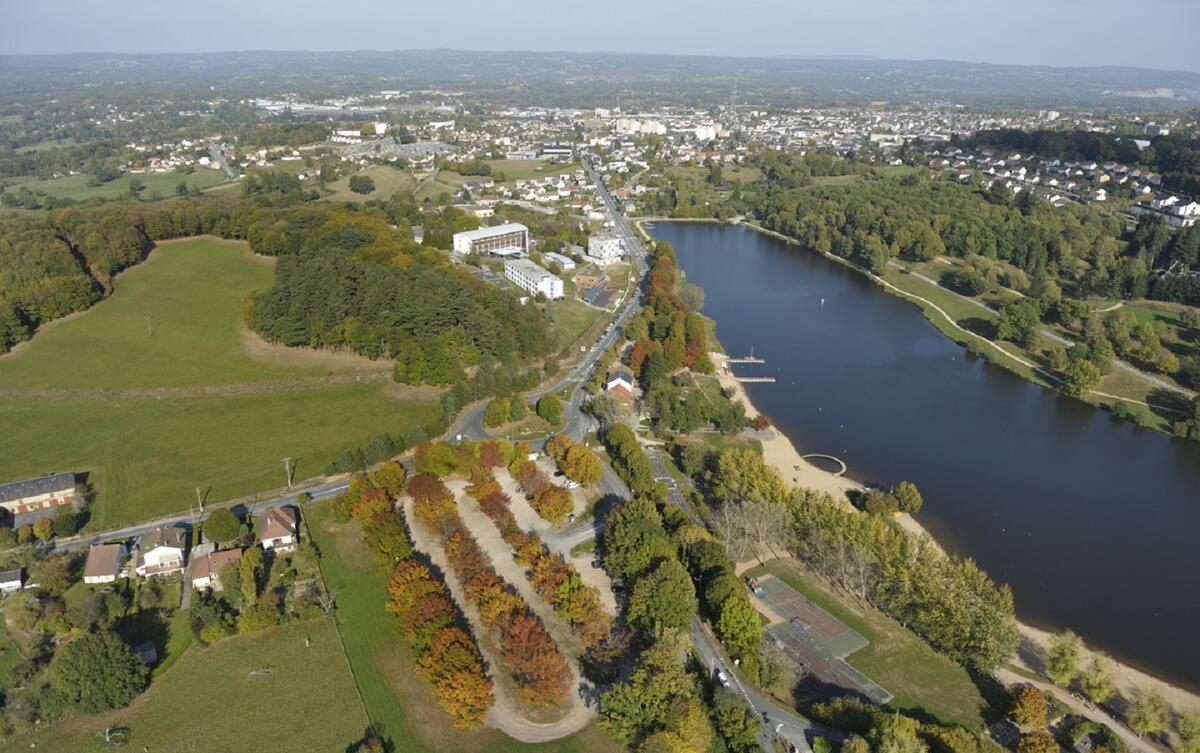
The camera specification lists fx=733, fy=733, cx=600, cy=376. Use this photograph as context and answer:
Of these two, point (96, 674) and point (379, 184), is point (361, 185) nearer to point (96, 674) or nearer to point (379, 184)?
point (379, 184)

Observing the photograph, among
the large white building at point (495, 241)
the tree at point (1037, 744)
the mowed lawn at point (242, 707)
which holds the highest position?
the large white building at point (495, 241)

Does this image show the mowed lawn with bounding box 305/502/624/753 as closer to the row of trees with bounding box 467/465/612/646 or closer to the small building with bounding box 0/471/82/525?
the row of trees with bounding box 467/465/612/646

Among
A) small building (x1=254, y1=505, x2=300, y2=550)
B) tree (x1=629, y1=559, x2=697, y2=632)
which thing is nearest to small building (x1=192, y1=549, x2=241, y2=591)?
small building (x1=254, y1=505, x2=300, y2=550)

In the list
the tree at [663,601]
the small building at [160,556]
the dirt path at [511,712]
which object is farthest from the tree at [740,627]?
the small building at [160,556]

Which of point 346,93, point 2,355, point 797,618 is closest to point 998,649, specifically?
point 797,618

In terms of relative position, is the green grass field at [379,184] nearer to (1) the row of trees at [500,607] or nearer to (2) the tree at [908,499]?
(1) the row of trees at [500,607]

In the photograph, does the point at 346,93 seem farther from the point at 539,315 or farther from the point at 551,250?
the point at 539,315
